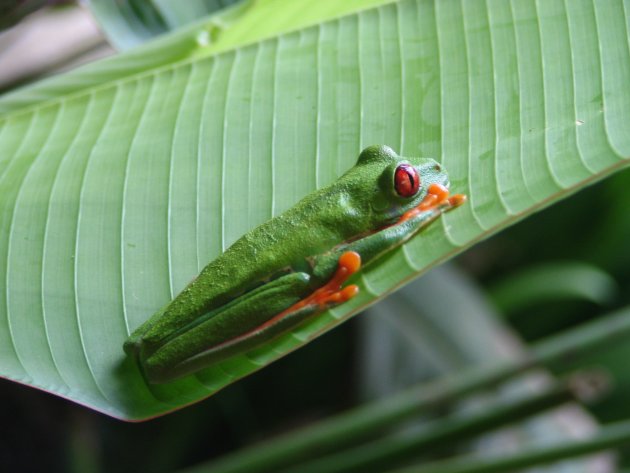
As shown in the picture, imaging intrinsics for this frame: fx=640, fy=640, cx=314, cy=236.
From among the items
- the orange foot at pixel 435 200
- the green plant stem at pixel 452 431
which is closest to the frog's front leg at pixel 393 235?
the orange foot at pixel 435 200

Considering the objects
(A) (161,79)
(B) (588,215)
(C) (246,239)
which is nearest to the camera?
(C) (246,239)

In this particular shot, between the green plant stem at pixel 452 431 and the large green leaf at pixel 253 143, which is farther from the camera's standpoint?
the green plant stem at pixel 452 431

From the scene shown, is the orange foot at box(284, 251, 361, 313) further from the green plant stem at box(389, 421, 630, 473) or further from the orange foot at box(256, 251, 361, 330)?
the green plant stem at box(389, 421, 630, 473)

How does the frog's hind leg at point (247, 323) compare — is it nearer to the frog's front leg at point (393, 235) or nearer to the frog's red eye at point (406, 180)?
the frog's front leg at point (393, 235)

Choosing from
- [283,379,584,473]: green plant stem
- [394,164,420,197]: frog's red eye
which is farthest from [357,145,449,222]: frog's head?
[283,379,584,473]: green plant stem

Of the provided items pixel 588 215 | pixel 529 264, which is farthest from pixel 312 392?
pixel 588 215

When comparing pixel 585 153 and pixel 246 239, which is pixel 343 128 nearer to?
pixel 246 239
